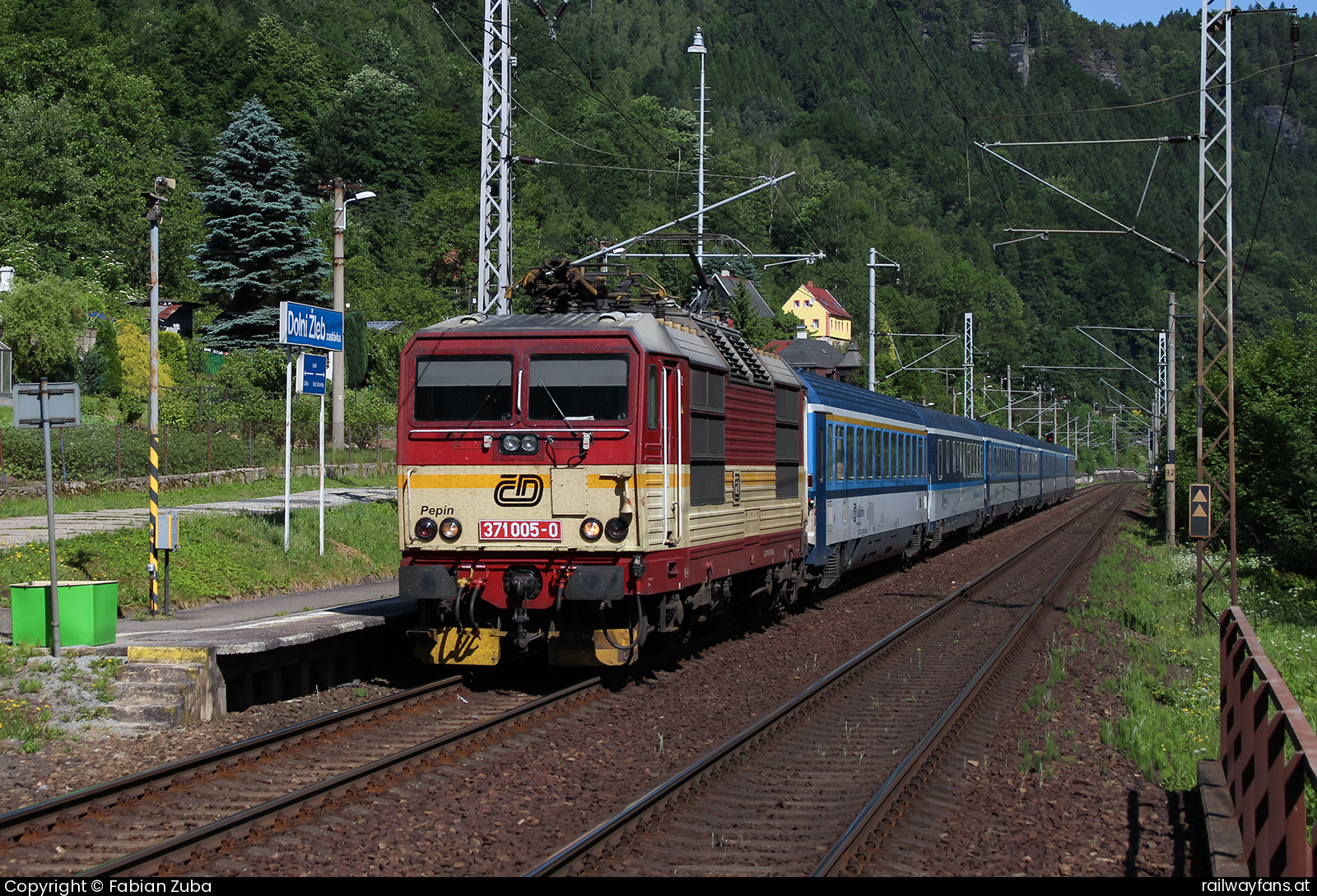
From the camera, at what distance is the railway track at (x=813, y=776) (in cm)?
700

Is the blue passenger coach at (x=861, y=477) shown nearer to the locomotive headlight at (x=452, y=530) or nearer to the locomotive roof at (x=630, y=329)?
the locomotive roof at (x=630, y=329)

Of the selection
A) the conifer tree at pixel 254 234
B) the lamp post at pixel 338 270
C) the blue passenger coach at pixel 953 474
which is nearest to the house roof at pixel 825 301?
the conifer tree at pixel 254 234

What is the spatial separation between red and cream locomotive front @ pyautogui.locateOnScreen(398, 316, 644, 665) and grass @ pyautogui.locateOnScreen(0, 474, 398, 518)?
1276cm

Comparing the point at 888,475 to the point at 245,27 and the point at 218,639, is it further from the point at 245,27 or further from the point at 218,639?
the point at 245,27

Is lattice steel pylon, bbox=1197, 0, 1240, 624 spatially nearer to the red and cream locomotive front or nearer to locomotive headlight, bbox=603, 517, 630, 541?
locomotive headlight, bbox=603, 517, 630, 541

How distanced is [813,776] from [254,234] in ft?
162

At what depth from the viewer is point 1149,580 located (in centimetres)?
2459

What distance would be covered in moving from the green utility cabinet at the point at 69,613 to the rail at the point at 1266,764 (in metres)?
9.33

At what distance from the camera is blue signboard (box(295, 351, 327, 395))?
19141 mm

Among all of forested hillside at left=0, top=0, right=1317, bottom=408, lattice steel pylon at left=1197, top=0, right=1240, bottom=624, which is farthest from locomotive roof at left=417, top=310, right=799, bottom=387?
lattice steel pylon at left=1197, top=0, right=1240, bottom=624

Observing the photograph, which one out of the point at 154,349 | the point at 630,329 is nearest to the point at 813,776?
the point at 630,329

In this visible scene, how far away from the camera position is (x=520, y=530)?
11.4m

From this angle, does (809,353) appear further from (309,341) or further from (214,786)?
(214,786)
